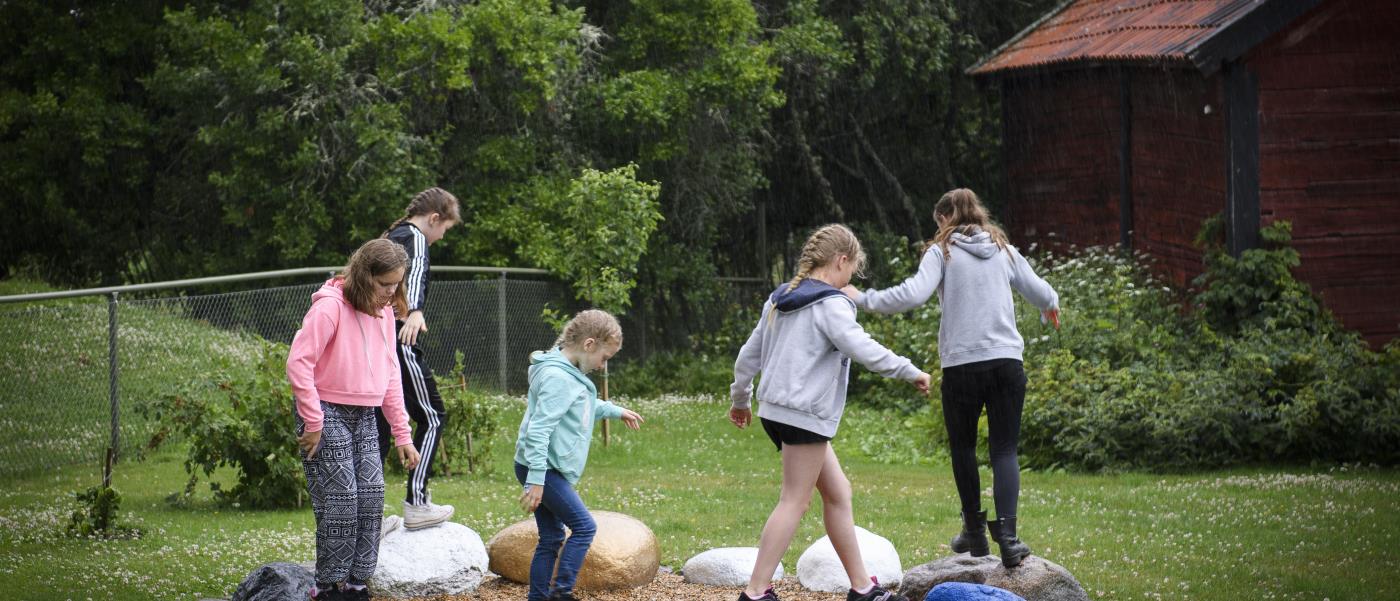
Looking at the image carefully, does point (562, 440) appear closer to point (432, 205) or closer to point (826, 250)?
point (826, 250)

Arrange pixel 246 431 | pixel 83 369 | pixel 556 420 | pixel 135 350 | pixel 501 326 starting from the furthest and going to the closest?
pixel 501 326 → pixel 135 350 → pixel 83 369 → pixel 246 431 → pixel 556 420

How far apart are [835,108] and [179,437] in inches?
472

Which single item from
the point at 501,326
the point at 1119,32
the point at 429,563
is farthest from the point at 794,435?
the point at 1119,32

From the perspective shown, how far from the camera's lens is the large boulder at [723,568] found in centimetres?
667

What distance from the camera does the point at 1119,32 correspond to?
15422 millimetres

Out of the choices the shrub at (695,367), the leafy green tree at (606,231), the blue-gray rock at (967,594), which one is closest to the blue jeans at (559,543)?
the blue-gray rock at (967,594)

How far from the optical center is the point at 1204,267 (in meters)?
13.6

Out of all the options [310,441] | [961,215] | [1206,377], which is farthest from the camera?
[1206,377]

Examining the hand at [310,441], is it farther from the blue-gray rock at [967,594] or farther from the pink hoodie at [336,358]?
the blue-gray rock at [967,594]

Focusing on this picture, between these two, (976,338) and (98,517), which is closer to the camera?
(976,338)

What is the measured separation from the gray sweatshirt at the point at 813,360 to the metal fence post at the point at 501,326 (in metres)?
9.70

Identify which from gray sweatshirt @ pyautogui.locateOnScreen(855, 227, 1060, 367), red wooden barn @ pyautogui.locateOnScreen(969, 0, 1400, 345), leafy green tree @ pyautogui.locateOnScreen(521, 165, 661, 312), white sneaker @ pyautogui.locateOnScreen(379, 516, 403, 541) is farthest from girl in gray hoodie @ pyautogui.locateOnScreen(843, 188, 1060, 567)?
leafy green tree @ pyautogui.locateOnScreen(521, 165, 661, 312)

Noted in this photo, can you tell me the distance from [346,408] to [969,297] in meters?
2.77

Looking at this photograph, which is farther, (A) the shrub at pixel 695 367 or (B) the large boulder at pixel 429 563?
(A) the shrub at pixel 695 367
